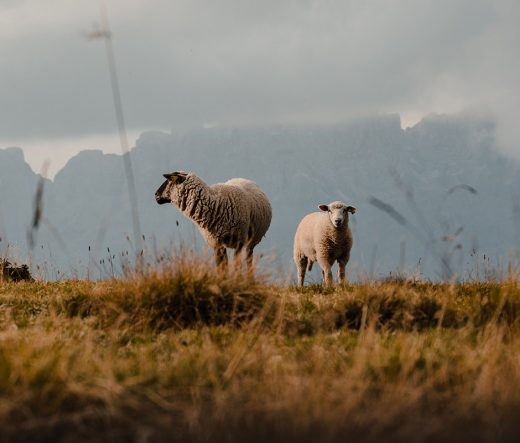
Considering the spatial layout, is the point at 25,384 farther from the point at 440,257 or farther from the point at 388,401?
the point at 440,257

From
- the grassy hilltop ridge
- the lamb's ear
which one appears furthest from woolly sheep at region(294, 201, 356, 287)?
the grassy hilltop ridge

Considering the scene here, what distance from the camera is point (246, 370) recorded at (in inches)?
188

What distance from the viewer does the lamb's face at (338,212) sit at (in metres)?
12.7

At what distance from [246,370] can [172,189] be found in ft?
23.9

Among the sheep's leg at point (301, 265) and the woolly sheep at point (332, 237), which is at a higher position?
the woolly sheep at point (332, 237)

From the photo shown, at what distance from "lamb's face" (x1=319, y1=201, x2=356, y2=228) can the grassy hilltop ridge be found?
528 centimetres

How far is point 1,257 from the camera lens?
12484 mm

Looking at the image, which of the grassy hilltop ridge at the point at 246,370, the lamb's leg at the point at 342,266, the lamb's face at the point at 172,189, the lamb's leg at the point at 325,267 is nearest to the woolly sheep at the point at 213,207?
the lamb's face at the point at 172,189

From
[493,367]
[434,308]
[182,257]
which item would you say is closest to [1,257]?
[182,257]

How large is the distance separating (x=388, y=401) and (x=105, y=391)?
148 cm

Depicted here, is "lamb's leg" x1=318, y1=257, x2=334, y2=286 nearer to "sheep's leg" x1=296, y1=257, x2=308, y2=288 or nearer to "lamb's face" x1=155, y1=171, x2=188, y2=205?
"sheep's leg" x1=296, y1=257, x2=308, y2=288

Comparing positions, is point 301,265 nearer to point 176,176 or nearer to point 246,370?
point 176,176

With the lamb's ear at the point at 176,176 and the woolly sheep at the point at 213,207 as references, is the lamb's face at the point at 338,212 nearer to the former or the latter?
the woolly sheep at the point at 213,207

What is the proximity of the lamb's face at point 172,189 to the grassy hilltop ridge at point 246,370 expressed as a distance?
4.49 meters
